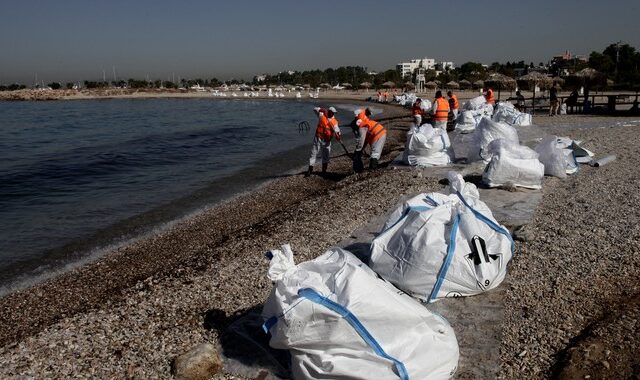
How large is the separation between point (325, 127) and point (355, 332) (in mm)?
8436

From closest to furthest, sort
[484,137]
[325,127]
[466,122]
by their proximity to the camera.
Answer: [484,137] < [325,127] < [466,122]

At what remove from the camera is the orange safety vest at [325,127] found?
11.1m

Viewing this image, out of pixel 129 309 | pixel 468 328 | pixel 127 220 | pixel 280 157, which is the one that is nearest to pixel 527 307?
pixel 468 328

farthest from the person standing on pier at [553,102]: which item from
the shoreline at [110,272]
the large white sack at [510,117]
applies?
the shoreline at [110,272]

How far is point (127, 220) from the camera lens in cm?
1031

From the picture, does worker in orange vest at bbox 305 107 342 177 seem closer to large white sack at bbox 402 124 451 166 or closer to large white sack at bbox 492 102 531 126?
large white sack at bbox 402 124 451 166

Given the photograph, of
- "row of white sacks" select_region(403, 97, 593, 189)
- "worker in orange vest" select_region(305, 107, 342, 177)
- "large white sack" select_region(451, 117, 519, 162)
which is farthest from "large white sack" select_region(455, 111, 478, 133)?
"worker in orange vest" select_region(305, 107, 342, 177)

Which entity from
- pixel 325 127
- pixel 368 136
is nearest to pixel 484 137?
pixel 368 136

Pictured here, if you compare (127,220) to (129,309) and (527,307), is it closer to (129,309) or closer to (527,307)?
(129,309)

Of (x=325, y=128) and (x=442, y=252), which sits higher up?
(x=325, y=128)

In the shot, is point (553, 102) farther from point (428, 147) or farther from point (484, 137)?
point (428, 147)

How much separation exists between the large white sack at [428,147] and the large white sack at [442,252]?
581 centimetres

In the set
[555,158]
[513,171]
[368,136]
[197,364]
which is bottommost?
[197,364]

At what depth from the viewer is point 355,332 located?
3096mm
